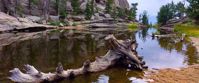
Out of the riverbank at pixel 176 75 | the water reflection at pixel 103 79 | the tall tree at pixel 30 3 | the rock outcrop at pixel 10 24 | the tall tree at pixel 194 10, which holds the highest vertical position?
the tall tree at pixel 30 3

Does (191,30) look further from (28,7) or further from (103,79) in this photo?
(103,79)

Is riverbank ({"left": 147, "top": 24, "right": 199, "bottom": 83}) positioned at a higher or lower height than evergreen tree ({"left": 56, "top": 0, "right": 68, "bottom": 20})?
lower

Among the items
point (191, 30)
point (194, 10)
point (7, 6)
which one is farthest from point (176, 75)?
point (7, 6)

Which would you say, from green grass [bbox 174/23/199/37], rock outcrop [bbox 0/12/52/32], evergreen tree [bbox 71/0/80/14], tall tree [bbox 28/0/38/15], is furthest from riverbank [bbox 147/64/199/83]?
evergreen tree [bbox 71/0/80/14]

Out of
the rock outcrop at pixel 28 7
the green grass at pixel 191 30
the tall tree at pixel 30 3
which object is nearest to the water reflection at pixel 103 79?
the green grass at pixel 191 30

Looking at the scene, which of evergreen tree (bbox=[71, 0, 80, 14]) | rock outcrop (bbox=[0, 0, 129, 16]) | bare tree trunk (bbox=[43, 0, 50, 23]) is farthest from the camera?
evergreen tree (bbox=[71, 0, 80, 14])

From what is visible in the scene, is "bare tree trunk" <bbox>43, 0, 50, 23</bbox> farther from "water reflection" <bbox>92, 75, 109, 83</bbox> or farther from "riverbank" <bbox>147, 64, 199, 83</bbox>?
"water reflection" <bbox>92, 75, 109, 83</bbox>

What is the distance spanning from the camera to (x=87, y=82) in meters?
23.5

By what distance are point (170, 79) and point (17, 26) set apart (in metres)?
70.2

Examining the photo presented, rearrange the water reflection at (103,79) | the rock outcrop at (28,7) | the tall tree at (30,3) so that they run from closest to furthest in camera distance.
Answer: the water reflection at (103,79) < the rock outcrop at (28,7) < the tall tree at (30,3)

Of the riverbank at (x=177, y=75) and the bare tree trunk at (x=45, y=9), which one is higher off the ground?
the bare tree trunk at (x=45, y=9)

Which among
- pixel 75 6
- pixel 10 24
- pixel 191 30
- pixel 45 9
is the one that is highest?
pixel 75 6

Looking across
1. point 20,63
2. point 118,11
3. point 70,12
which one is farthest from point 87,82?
point 118,11

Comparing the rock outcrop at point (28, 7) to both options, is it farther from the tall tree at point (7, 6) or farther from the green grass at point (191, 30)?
the green grass at point (191, 30)
